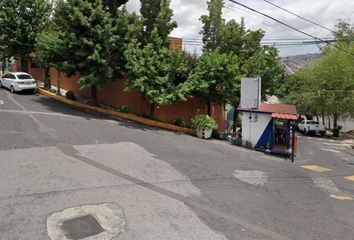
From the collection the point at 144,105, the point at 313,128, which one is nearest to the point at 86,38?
the point at 144,105

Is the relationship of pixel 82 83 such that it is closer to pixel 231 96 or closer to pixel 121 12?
pixel 121 12

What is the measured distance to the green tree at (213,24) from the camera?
A: 81.5 ft

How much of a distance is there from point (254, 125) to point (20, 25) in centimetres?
1942

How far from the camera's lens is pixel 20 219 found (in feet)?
23.4

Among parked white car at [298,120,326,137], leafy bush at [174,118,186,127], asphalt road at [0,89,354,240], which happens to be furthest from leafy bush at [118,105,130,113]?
parked white car at [298,120,326,137]

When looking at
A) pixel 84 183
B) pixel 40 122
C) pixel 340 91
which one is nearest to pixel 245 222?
pixel 84 183

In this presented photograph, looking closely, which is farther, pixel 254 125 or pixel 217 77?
pixel 217 77

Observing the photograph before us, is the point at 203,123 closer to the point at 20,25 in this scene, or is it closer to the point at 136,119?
the point at 136,119

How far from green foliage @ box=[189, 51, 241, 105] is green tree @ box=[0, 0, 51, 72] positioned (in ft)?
47.1

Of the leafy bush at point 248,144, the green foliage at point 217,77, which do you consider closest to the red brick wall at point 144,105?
the green foliage at point 217,77

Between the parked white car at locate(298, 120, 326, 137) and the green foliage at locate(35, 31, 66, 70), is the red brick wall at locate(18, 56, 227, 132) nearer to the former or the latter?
the green foliage at locate(35, 31, 66, 70)

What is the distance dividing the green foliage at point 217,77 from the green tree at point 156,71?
80cm

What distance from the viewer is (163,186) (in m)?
9.99

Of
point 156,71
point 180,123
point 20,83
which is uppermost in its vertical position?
point 156,71
